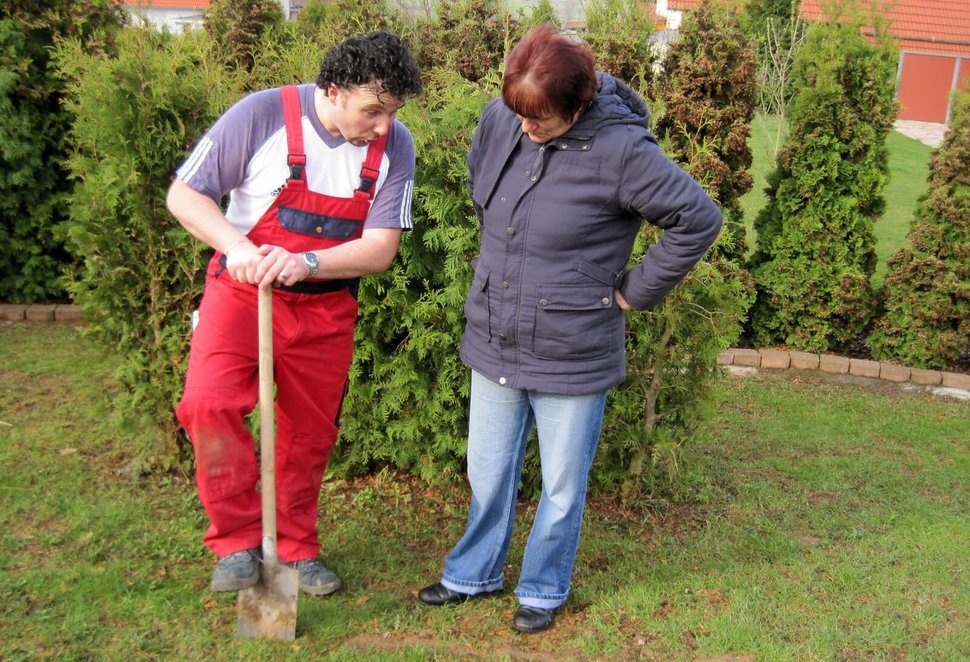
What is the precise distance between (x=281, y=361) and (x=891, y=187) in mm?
13597

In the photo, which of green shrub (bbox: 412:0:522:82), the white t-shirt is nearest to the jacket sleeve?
the white t-shirt

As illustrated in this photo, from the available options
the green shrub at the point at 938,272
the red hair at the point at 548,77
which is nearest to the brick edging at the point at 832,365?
the green shrub at the point at 938,272

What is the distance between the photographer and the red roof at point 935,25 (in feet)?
97.6

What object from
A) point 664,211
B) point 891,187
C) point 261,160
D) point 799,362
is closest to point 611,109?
point 664,211

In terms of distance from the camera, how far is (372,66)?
2.85m

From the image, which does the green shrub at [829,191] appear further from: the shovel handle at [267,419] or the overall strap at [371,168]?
the shovel handle at [267,419]

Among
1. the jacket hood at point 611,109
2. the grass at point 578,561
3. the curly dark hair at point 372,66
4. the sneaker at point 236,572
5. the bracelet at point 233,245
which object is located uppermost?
the curly dark hair at point 372,66

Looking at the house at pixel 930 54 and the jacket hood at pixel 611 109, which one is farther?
the house at pixel 930 54

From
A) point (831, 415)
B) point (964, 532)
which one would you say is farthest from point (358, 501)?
point (831, 415)

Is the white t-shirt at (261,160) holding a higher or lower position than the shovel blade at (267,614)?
higher

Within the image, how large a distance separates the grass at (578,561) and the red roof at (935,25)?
1136 inches

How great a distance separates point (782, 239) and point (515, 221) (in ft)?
15.1

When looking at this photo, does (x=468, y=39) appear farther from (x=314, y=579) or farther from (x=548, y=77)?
(x=314, y=579)

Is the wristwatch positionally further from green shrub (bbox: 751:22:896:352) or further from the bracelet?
green shrub (bbox: 751:22:896:352)
